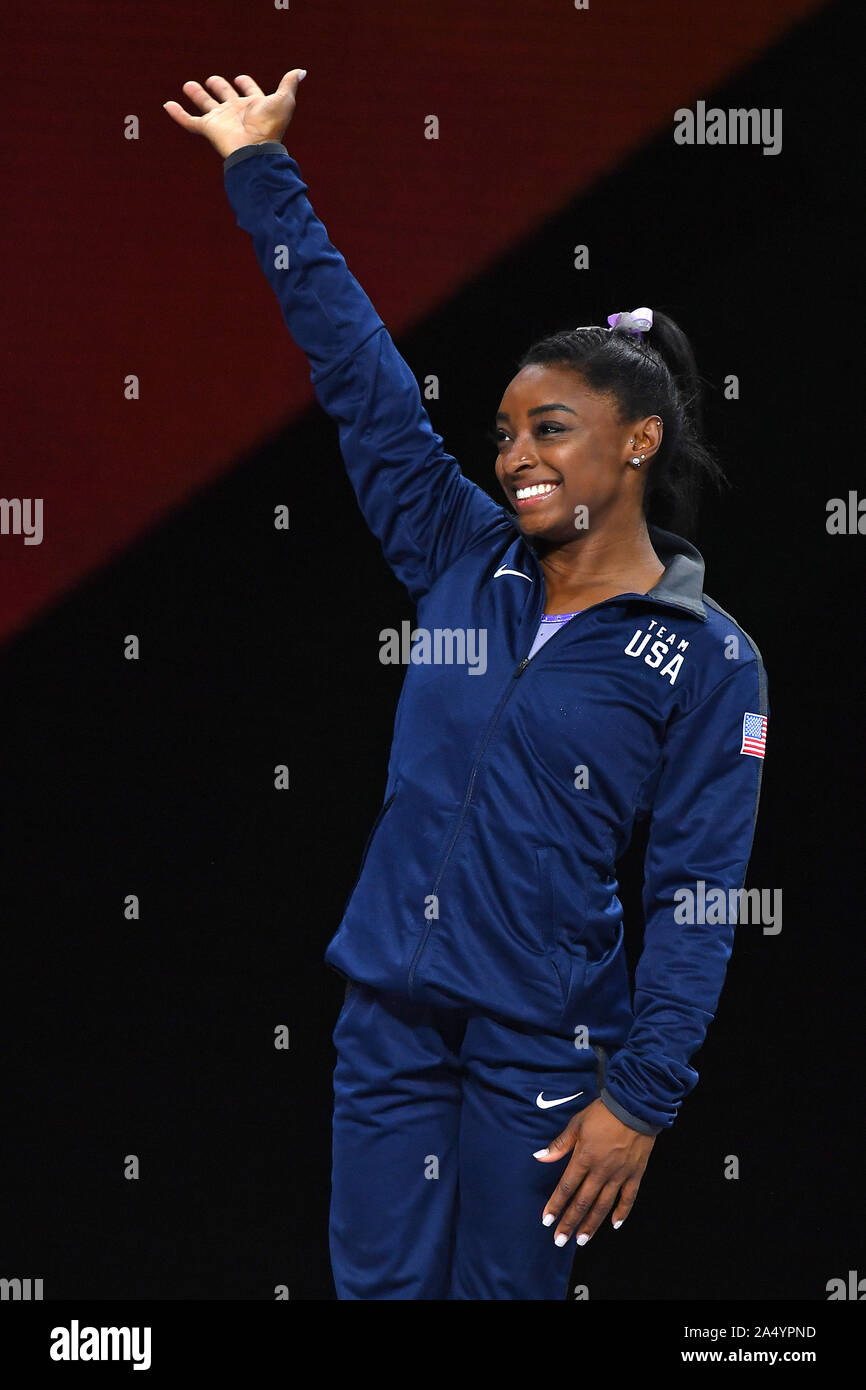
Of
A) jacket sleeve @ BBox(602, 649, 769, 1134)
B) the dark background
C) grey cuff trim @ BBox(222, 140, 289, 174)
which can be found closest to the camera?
jacket sleeve @ BBox(602, 649, 769, 1134)

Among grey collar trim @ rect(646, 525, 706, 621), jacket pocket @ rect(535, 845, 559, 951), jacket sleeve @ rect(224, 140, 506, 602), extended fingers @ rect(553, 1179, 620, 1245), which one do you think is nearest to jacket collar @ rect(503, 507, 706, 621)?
grey collar trim @ rect(646, 525, 706, 621)

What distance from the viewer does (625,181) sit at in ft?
7.50

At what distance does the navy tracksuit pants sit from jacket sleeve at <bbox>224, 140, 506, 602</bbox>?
53 cm

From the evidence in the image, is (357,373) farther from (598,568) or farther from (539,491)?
(598,568)

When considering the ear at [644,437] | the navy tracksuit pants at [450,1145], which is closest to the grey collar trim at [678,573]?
the ear at [644,437]

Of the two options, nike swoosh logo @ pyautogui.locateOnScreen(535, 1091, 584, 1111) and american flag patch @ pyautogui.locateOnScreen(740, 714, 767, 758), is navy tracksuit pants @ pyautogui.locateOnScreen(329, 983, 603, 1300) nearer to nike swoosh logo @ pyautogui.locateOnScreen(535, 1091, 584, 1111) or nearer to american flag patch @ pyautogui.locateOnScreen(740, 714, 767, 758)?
nike swoosh logo @ pyautogui.locateOnScreen(535, 1091, 584, 1111)

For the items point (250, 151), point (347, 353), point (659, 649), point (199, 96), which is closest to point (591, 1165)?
point (659, 649)

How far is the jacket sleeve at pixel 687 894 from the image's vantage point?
1.64 meters

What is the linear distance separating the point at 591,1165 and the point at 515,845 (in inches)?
13.7

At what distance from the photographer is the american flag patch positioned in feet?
5.59

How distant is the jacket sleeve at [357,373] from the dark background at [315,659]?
52 centimetres

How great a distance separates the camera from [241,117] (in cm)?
179

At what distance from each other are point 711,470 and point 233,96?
724mm

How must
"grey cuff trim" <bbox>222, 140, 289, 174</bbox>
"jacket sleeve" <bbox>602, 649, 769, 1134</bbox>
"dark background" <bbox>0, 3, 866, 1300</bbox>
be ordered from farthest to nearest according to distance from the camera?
"dark background" <bbox>0, 3, 866, 1300</bbox>
"grey cuff trim" <bbox>222, 140, 289, 174</bbox>
"jacket sleeve" <bbox>602, 649, 769, 1134</bbox>
